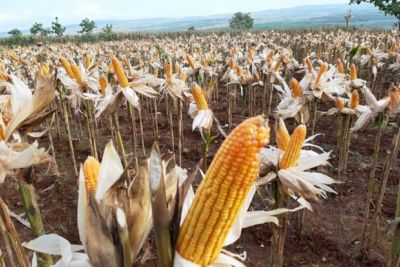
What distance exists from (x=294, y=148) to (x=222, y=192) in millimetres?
1071

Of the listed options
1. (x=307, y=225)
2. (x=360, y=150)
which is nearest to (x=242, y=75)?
(x=360, y=150)

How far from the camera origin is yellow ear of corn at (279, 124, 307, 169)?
1.90 metres

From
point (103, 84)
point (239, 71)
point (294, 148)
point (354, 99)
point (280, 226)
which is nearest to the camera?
point (294, 148)

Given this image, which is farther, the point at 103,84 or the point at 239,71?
the point at 239,71

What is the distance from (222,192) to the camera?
3.32 feet

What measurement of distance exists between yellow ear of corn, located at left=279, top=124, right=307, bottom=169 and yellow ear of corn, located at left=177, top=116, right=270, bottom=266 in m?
0.93

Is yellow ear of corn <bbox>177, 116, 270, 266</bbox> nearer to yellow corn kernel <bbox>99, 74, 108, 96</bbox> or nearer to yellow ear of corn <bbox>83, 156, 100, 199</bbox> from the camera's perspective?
yellow ear of corn <bbox>83, 156, 100, 199</bbox>

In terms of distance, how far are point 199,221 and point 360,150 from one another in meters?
6.80

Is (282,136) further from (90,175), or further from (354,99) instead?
(354,99)

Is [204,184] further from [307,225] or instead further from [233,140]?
[307,225]

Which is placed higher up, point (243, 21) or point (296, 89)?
point (243, 21)

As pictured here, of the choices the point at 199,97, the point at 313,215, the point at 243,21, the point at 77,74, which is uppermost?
the point at 243,21

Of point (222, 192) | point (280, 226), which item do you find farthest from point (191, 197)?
point (280, 226)

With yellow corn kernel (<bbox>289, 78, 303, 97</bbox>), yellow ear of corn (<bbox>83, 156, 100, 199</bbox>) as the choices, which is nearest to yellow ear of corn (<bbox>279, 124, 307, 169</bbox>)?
yellow ear of corn (<bbox>83, 156, 100, 199</bbox>)
